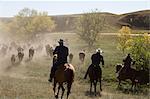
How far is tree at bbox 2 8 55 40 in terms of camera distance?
368ft

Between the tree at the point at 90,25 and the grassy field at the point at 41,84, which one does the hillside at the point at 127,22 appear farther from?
the grassy field at the point at 41,84

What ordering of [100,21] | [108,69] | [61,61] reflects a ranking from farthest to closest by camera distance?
[100,21]
[108,69]
[61,61]

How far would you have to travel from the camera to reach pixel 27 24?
11288 centimetres

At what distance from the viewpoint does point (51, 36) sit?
12719 centimetres

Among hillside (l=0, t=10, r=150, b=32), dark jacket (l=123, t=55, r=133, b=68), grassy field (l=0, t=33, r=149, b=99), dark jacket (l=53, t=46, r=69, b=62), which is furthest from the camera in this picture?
hillside (l=0, t=10, r=150, b=32)

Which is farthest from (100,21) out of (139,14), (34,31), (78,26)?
(139,14)

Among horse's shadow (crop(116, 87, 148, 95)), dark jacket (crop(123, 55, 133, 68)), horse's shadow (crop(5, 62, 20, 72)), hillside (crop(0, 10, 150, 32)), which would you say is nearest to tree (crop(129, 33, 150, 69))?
horse's shadow (crop(116, 87, 148, 95))

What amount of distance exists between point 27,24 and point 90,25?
116ft

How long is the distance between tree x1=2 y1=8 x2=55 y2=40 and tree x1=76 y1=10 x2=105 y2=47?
30365 millimetres

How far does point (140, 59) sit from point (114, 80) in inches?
133

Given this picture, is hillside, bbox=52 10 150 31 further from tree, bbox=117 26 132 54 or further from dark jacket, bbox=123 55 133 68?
dark jacket, bbox=123 55 133 68

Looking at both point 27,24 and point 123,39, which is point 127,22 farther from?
point 123,39

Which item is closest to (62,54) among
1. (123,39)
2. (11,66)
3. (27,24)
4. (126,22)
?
(11,66)

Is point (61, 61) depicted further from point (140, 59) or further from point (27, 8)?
point (27, 8)
